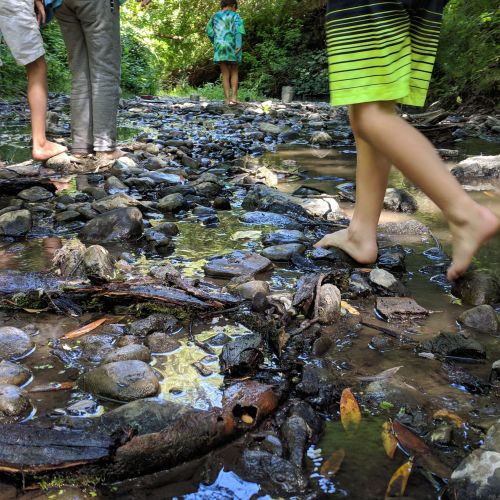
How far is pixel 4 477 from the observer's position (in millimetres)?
1172

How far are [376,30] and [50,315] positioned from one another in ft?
4.65

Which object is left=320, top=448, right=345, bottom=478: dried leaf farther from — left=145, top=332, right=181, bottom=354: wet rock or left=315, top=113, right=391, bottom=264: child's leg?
left=315, top=113, right=391, bottom=264: child's leg

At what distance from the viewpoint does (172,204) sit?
336 centimetres

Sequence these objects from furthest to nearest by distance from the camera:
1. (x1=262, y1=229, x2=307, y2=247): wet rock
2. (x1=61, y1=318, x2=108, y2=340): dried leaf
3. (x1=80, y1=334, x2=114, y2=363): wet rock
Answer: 1. (x1=262, y1=229, x2=307, y2=247): wet rock
2. (x1=61, y1=318, x2=108, y2=340): dried leaf
3. (x1=80, y1=334, x2=114, y2=363): wet rock

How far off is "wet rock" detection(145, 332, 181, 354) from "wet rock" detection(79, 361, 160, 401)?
193 mm

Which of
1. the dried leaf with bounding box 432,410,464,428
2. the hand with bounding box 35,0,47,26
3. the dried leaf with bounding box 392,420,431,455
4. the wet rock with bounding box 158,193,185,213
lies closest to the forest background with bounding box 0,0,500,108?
the hand with bounding box 35,0,47,26

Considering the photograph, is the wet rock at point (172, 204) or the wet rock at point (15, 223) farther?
the wet rock at point (172, 204)

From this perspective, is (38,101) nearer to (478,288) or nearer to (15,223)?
(15,223)

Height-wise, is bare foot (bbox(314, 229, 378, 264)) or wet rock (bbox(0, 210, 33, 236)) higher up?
bare foot (bbox(314, 229, 378, 264))

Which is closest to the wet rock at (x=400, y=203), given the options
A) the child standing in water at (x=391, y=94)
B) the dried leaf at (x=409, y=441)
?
the child standing in water at (x=391, y=94)

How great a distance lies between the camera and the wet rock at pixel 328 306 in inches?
76.6

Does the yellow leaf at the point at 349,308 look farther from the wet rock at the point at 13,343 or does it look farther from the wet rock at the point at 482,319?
the wet rock at the point at 13,343

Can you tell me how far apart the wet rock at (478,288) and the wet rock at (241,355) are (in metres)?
0.86

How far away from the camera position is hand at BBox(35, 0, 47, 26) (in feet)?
13.2
